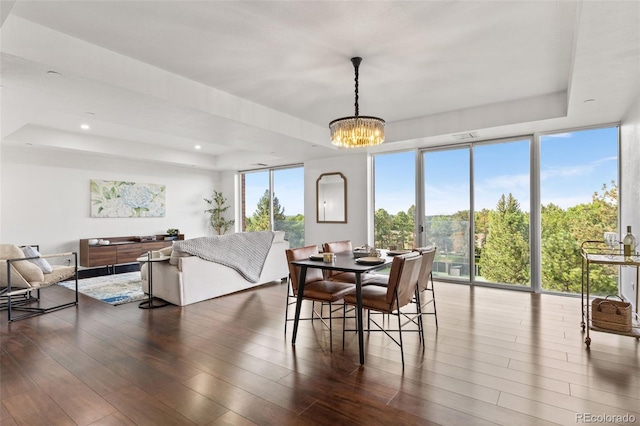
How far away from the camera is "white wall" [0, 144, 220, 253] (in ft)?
20.2

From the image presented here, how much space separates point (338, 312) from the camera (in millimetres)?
4070

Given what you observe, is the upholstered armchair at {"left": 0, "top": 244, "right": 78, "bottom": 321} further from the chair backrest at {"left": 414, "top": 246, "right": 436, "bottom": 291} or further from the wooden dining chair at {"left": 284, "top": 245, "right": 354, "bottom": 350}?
the chair backrest at {"left": 414, "top": 246, "right": 436, "bottom": 291}

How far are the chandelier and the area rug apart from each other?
3.77 m

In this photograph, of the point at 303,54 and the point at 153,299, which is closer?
the point at 303,54

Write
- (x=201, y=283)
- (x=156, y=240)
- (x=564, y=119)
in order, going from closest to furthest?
1. (x=564, y=119)
2. (x=201, y=283)
3. (x=156, y=240)

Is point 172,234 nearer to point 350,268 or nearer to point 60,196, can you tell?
point 60,196

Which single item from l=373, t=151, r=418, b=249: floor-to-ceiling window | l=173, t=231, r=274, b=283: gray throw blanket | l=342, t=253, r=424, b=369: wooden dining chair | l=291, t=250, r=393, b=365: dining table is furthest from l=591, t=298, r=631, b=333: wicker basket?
l=173, t=231, r=274, b=283: gray throw blanket

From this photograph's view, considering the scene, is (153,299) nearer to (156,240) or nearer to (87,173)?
(156,240)

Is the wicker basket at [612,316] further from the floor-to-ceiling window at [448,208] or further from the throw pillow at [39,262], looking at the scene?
the throw pillow at [39,262]

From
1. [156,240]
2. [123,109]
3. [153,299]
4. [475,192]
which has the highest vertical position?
[123,109]

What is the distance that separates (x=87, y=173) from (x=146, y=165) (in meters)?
1.29

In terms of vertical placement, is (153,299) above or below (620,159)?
below

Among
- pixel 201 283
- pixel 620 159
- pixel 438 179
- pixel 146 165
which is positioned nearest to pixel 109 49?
pixel 201 283

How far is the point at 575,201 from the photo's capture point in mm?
4750
